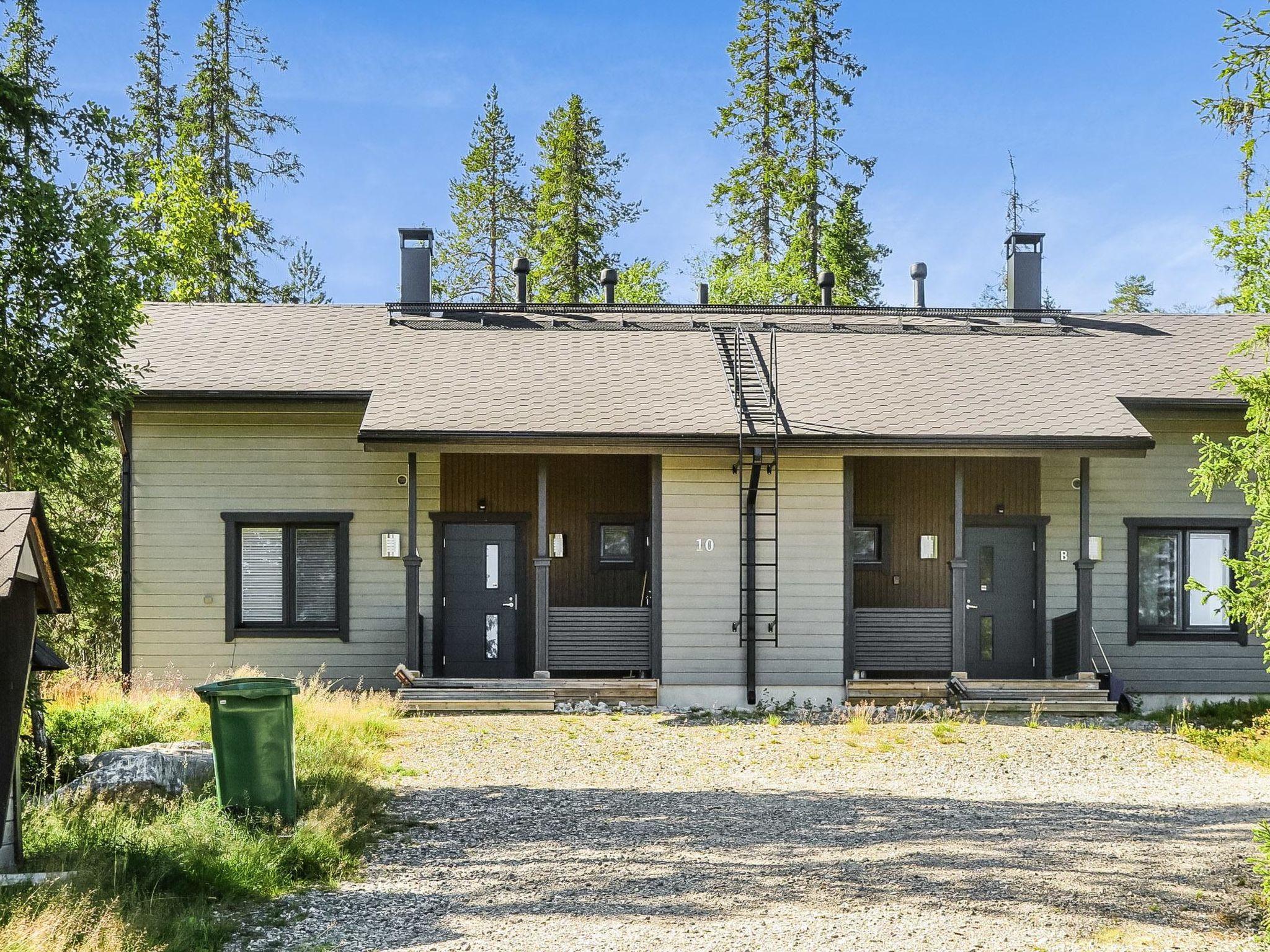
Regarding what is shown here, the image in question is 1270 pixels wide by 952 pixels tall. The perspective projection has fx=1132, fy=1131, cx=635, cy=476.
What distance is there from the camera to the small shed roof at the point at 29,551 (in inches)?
218

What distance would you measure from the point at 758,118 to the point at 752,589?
21572mm

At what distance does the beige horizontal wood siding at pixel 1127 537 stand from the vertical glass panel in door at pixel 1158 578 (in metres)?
0.28

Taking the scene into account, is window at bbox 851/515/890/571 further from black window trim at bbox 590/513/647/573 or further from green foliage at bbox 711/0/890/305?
green foliage at bbox 711/0/890/305

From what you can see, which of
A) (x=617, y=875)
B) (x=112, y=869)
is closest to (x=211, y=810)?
(x=112, y=869)

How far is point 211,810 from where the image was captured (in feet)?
22.5

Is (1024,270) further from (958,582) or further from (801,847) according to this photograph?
(801,847)

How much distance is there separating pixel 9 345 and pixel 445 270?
2927 centimetres

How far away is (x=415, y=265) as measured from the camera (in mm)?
17484

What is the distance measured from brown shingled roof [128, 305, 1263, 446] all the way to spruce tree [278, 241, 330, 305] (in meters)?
17.0

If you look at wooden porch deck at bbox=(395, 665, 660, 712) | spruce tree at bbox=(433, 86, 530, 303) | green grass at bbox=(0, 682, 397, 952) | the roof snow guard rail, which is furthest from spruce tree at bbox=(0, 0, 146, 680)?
spruce tree at bbox=(433, 86, 530, 303)

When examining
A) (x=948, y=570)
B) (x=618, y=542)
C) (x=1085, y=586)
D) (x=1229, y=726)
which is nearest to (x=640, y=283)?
(x=618, y=542)

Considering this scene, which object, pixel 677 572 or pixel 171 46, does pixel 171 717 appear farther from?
pixel 171 46

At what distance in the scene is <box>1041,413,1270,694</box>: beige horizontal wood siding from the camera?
13945 mm

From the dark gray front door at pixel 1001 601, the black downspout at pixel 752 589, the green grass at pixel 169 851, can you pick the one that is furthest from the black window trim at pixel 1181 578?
the green grass at pixel 169 851
